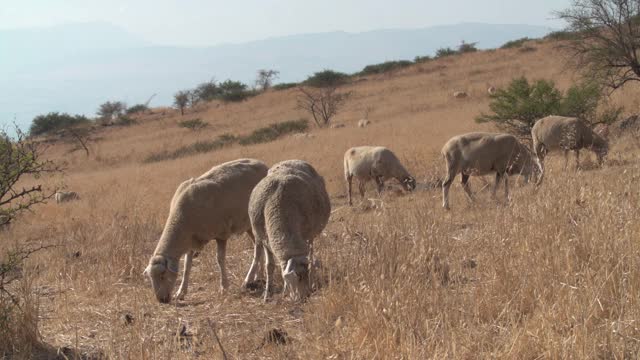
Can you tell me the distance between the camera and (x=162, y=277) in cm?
692

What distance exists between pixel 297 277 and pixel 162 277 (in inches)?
82.6

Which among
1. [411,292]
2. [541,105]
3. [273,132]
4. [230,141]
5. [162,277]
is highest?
[541,105]

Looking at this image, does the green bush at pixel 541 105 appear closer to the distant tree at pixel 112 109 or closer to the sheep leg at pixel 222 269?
the sheep leg at pixel 222 269

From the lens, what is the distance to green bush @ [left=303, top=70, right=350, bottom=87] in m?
50.9

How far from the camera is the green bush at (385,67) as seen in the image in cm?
5969

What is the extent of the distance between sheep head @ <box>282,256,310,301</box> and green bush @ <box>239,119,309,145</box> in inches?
1122

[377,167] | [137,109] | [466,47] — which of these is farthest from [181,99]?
[377,167]

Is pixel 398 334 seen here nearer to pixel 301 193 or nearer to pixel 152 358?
pixel 152 358

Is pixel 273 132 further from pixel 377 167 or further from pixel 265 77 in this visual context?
pixel 265 77

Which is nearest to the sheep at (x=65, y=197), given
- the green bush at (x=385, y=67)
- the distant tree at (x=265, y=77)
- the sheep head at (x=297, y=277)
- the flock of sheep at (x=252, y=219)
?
the flock of sheep at (x=252, y=219)

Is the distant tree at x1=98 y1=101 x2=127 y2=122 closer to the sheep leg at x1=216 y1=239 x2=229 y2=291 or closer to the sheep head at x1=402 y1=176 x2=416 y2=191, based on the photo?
the sheep head at x1=402 y1=176 x2=416 y2=191

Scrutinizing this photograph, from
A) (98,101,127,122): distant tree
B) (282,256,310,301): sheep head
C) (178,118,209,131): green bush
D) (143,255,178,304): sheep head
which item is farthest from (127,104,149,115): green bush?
(282,256,310,301): sheep head

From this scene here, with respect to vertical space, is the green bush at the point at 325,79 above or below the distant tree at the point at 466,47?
below

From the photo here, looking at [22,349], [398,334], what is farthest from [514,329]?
[22,349]
